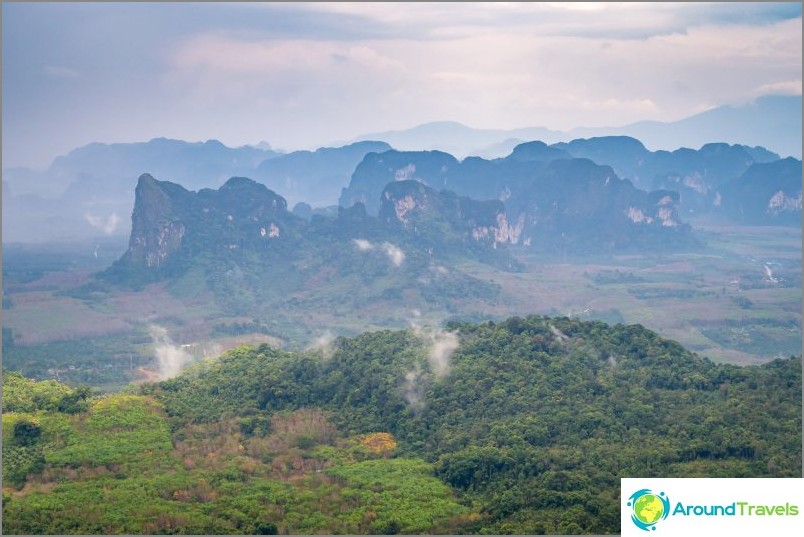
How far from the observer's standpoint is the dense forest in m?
30.4

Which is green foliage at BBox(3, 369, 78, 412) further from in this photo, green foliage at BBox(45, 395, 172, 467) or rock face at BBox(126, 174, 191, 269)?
rock face at BBox(126, 174, 191, 269)

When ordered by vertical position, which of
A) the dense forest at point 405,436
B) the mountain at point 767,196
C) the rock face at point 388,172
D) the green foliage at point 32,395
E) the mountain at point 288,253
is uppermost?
the rock face at point 388,172

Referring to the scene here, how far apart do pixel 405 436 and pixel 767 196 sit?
120m

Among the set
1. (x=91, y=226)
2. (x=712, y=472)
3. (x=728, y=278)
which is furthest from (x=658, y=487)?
(x=91, y=226)

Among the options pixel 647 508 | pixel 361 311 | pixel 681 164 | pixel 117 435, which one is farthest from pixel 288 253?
pixel 681 164

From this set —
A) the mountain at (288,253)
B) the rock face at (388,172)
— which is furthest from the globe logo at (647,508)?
the rock face at (388,172)

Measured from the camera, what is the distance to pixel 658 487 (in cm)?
2469

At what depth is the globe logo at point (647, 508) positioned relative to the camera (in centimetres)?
2462

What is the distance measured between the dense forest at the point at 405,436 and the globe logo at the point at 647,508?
3.81 metres

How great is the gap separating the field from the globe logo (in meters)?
41.3

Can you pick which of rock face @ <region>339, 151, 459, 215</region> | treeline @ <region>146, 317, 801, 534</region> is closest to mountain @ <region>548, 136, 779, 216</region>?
rock face @ <region>339, 151, 459, 215</region>

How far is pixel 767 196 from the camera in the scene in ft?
471

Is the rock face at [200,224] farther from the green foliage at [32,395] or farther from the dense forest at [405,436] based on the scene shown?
the green foliage at [32,395]

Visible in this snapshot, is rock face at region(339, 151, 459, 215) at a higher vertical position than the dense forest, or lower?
higher
